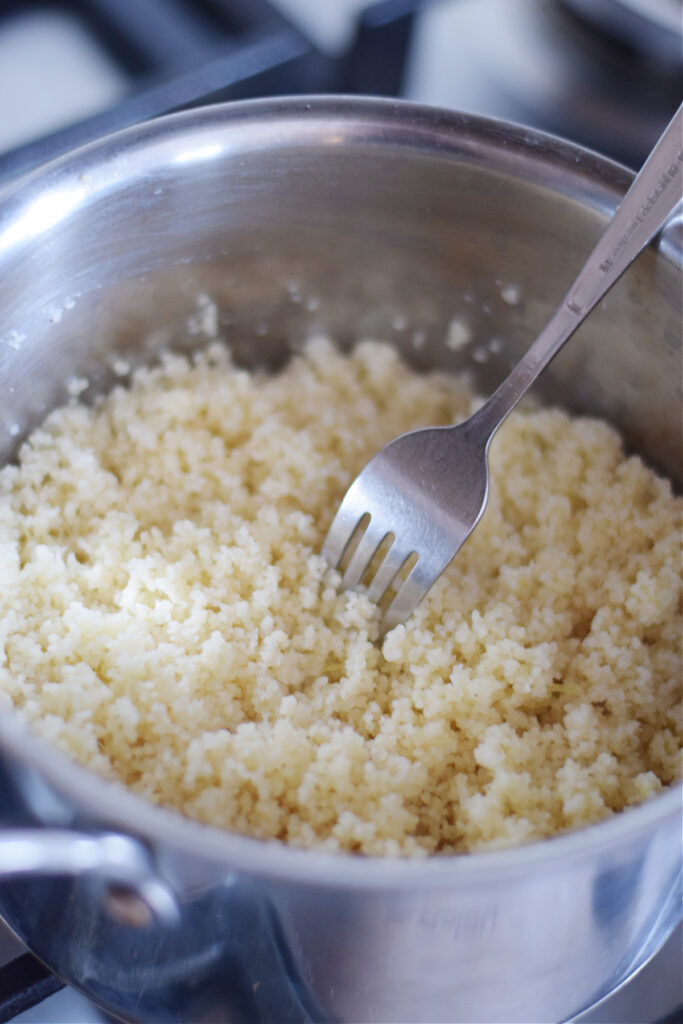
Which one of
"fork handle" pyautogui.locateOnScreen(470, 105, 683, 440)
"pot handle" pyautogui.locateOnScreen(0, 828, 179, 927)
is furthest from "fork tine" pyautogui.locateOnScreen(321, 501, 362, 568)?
"pot handle" pyautogui.locateOnScreen(0, 828, 179, 927)

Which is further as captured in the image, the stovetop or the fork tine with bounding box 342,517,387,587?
the stovetop

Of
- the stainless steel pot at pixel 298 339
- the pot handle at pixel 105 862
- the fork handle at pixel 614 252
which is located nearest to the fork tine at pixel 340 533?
the fork handle at pixel 614 252

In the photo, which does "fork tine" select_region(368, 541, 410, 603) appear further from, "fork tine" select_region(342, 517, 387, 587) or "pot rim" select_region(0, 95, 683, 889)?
"pot rim" select_region(0, 95, 683, 889)

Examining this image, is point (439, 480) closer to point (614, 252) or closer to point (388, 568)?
point (388, 568)

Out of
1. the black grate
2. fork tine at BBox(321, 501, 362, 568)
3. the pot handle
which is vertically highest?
fork tine at BBox(321, 501, 362, 568)

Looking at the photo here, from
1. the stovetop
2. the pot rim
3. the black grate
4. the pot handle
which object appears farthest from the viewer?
the stovetop

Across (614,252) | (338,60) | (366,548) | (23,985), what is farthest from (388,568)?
(338,60)
